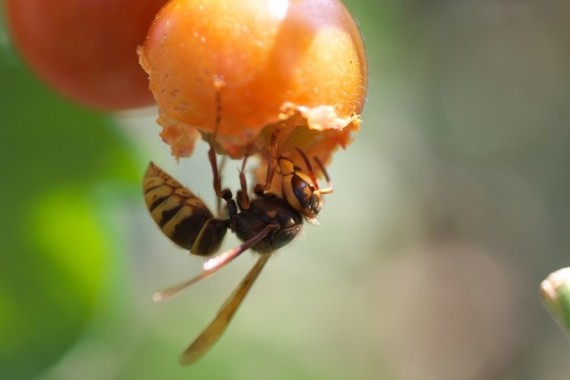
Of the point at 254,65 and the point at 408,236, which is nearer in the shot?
the point at 254,65

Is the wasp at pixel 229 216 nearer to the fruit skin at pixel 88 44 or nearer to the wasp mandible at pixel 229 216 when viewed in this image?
the wasp mandible at pixel 229 216

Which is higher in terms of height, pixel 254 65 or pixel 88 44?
pixel 254 65

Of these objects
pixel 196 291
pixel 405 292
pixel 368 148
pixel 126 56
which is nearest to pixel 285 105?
pixel 126 56

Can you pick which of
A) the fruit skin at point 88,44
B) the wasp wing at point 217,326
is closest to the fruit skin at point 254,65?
the fruit skin at point 88,44

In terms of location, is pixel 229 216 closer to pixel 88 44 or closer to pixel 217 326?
pixel 217 326

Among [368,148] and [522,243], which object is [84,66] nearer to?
[368,148]

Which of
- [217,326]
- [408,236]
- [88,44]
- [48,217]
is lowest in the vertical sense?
[408,236]

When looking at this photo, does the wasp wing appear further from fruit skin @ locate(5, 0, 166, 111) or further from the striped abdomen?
fruit skin @ locate(5, 0, 166, 111)

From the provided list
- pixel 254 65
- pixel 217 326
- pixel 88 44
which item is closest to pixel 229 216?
pixel 217 326
